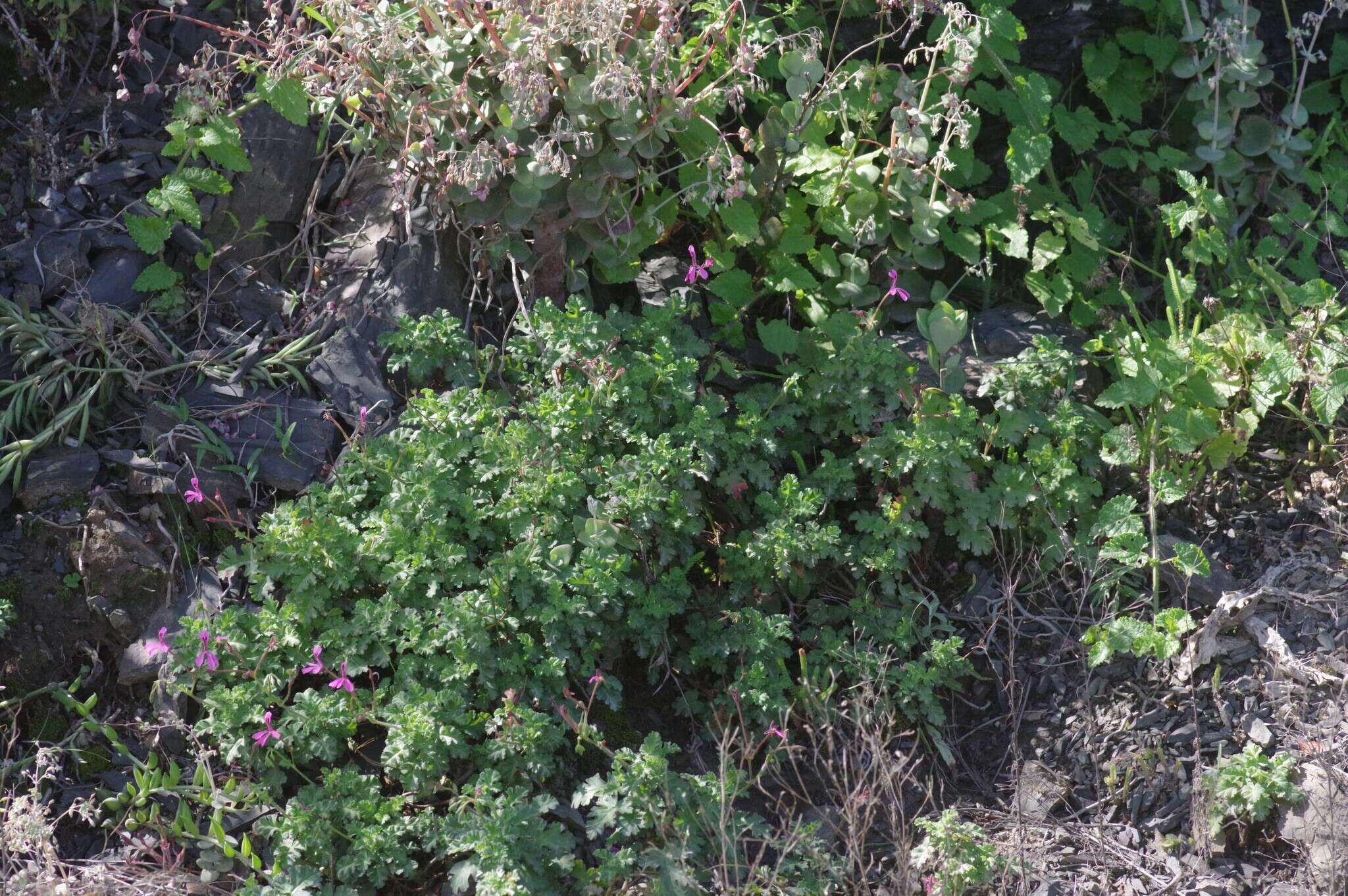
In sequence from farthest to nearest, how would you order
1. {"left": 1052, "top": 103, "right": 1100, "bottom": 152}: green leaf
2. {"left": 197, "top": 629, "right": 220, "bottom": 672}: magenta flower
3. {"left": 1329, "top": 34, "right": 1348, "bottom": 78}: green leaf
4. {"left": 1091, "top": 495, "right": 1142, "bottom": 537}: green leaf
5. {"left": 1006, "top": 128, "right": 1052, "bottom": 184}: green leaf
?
{"left": 1329, "top": 34, "right": 1348, "bottom": 78}: green leaf → {"left": 1052, "top": 103, "right": 1100, "bottom": 152}: green leaf → {"left": 1006, "top": 128, "right": 1052, "bottom": 184}: green leaf → {"left": 1091, "top": 495, "right": 1142, "bottom": 537}: green leaf → {"left": 197, "top": 629, "right": 220, "bottom": 672}: magenta flower

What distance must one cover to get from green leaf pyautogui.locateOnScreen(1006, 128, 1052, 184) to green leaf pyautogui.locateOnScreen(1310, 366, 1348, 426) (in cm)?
109

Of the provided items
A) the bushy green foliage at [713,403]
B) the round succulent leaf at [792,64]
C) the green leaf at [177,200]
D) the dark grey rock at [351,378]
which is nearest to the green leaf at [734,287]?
the bushy green foliage at [713,403]

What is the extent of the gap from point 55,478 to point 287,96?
4.15ft

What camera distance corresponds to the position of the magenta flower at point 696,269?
12.0 feet

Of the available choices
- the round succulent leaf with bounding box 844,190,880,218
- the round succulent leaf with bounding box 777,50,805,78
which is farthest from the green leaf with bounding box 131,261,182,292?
the round succulent leaf with bounding box 844,190,880,218

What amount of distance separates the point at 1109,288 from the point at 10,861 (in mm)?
3601

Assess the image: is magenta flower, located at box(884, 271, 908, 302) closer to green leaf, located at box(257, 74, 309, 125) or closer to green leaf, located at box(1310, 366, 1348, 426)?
green leaf, located at box(1310, 366, 1348, 426)

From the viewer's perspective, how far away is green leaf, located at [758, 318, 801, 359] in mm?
3672

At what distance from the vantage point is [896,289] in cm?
370

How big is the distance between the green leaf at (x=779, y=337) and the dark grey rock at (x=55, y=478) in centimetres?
193

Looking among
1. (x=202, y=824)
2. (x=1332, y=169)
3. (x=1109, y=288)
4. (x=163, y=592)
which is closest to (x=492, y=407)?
(x=163, y=592)

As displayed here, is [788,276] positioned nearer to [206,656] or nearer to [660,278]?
[660,278]

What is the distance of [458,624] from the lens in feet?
9.29

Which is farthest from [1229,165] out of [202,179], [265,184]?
[202,179]
